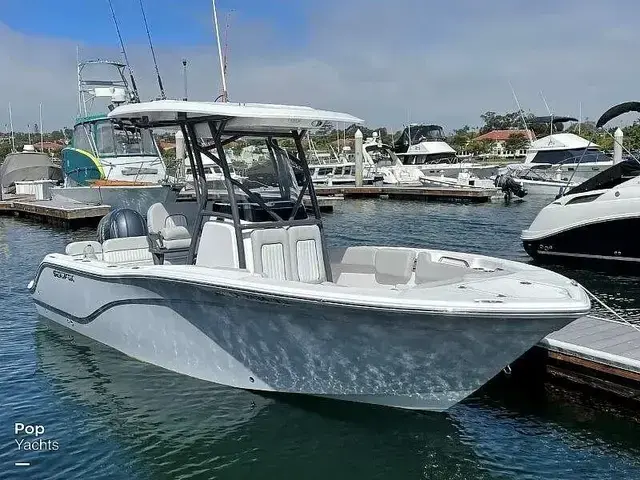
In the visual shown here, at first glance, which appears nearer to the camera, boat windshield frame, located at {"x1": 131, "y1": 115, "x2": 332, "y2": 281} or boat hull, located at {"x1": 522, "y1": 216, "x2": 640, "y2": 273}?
boat windshield frame, located at {"x1": 131, "y1": 115, "x2": 332, "y2": 281}

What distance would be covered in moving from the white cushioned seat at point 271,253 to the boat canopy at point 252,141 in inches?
3.6

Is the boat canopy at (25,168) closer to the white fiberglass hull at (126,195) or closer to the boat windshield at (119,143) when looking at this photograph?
the white fiberglass hull at (126,195)

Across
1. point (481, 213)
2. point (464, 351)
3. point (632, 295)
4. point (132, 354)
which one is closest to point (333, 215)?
point (481, 213)

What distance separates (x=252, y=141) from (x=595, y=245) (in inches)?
366

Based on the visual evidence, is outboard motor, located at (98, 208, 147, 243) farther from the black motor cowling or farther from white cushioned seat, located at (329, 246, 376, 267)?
the black motor cowling

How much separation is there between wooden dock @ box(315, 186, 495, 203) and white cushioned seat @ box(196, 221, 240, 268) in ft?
91.6

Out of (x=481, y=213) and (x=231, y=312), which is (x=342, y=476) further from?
(x=481, y=213)

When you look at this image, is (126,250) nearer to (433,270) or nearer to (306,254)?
(306,254)

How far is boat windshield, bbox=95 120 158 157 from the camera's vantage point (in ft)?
83.9

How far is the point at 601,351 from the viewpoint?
7496 millimetres

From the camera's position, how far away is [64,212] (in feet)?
82.1

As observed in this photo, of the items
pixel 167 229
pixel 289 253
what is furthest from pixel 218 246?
pixel 167 229

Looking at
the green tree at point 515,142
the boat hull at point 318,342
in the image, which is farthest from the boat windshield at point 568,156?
the green tree at point 515,142

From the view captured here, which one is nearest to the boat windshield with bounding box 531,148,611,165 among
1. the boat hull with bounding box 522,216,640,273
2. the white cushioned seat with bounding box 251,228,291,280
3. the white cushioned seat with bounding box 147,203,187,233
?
the boat hull with bounding box 522,216,640,273
